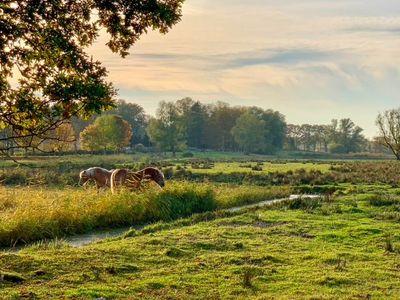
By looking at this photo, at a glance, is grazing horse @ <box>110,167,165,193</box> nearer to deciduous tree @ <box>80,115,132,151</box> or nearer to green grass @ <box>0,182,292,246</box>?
green grass @ <box>0,182,292,246</box>

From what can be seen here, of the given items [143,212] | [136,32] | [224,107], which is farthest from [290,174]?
[224,107]

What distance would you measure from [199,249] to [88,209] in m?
9.15

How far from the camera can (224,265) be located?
526 inches

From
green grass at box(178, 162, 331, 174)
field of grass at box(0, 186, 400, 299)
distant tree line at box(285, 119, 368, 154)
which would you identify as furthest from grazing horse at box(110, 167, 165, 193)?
distant tree line at box(285, 119, 368, 154)

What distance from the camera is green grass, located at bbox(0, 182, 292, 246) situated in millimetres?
20031

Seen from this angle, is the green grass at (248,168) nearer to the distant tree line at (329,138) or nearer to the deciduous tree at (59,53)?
the deciduous tree at (59,53)

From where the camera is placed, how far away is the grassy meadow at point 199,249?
440 inches

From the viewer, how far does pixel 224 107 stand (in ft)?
475

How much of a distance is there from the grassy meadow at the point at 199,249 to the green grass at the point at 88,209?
5cm

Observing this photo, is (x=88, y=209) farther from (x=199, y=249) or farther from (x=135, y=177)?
(x=199, y=249)

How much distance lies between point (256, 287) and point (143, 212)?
14571 millimetres

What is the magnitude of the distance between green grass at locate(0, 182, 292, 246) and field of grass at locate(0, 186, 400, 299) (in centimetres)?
312

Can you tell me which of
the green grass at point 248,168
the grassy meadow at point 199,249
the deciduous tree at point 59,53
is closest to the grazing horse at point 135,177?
the grassy meadow at point 199,249

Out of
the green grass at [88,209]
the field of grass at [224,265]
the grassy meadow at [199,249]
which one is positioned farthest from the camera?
the green grass at [88,209]
